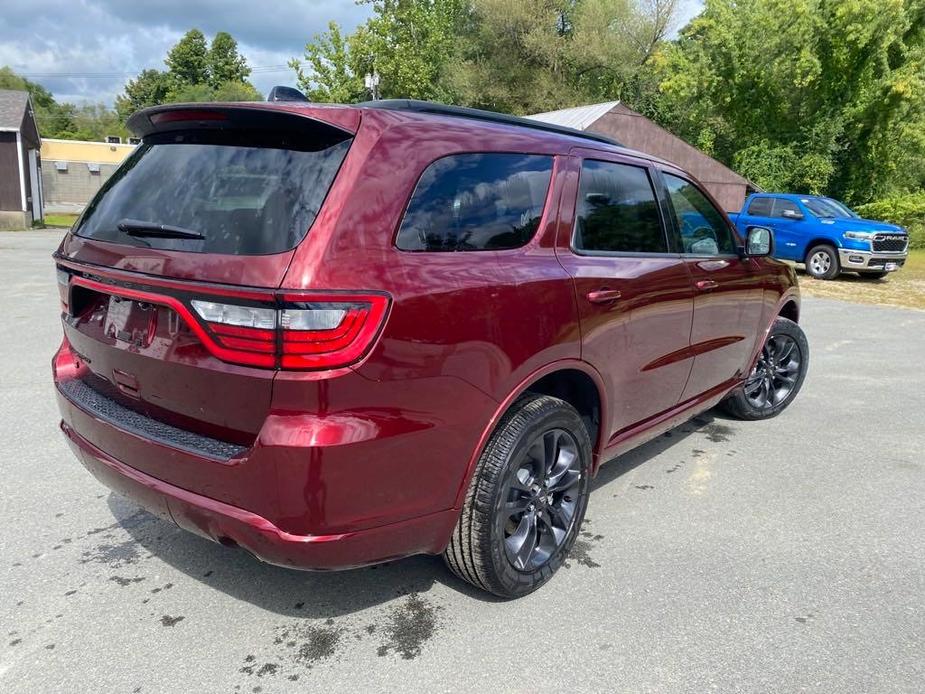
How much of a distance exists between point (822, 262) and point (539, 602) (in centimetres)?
1487

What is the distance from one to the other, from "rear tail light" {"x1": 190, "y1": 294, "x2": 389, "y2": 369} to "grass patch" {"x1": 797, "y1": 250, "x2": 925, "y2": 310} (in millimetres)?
12634

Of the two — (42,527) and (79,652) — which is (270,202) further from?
(42,527)

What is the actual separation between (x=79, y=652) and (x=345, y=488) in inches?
48.0

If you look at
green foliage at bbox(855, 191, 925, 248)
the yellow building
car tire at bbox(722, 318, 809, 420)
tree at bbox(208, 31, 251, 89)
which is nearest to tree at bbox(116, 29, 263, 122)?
tree at bbox(208, 31, 251, 89)

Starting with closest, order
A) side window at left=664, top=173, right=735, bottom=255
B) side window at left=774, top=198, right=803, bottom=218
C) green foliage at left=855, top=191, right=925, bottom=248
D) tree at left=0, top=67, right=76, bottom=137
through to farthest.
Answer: side window at left=664, top=173, right=735, bottom=255, side window at left=774, top=198, right=803, bottom=218, green foliage at left=855, top=191, right=925, bottom=248, tree at left=0, top=67, right=76, bottom=137

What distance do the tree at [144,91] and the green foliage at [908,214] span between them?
263ft

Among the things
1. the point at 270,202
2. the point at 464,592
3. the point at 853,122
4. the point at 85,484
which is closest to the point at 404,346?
the point at 270,202

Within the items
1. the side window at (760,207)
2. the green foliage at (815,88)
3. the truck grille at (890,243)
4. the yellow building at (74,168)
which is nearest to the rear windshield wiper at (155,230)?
the truck grille at (890,243)

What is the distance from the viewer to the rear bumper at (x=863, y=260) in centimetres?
1472

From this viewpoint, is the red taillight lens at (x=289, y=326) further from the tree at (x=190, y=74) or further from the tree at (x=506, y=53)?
the tree at (x=190, y=74)

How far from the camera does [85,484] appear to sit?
3816mm

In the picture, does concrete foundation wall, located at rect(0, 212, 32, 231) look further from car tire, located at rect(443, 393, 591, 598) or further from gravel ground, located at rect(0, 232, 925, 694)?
car tire, located at rect(443, 393, 591, 598)

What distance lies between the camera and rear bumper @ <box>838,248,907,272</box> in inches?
579

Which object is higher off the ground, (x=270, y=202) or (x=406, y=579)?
(x=270, y=202)
